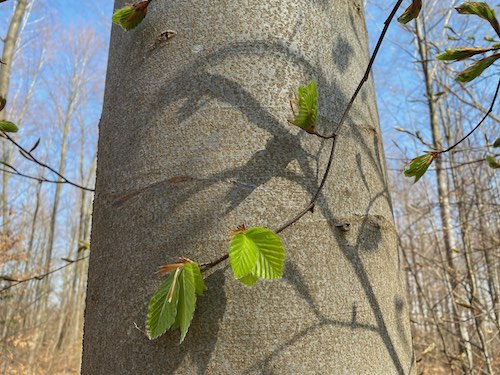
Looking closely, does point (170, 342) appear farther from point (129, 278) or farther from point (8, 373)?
point (8, 373)

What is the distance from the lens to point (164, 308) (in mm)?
497

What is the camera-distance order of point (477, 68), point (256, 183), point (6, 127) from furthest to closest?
point (6, 127), point (477, 68), point (256, 183)

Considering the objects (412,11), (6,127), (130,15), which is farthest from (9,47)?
(412,11)

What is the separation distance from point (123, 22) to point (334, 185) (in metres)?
0.40

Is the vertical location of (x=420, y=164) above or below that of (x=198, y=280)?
above

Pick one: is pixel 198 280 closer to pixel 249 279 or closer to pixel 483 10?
pixel 249 279

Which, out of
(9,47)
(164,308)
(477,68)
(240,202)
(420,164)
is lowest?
(164,308)

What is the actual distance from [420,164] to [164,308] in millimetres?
508

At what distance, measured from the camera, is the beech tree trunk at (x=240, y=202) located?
0.53 metres

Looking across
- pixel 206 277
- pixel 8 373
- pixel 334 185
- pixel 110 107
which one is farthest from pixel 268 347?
pixel 8 373

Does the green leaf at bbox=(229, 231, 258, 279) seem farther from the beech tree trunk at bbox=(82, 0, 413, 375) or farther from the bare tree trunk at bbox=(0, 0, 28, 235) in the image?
the bare tree trunk at bbox=(0, 0, 28, 235)

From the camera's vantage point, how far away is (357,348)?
550 mm

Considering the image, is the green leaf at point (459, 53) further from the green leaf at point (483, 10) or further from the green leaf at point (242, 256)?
the green leaf at point (242, 256)

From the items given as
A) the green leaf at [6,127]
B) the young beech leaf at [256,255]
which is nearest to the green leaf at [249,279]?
the young beech leaf at [256,255]
